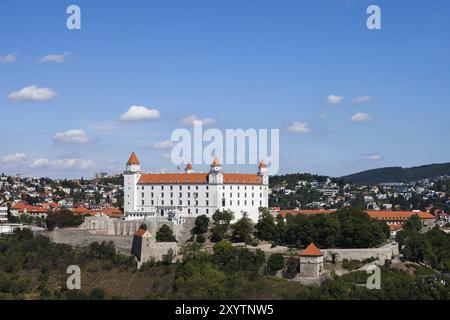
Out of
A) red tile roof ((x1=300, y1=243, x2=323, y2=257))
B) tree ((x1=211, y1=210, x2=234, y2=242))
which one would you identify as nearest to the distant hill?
tree ((x1=211, y1=210, x2=234, y2=242))

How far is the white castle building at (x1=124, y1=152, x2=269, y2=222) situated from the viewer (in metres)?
62.1

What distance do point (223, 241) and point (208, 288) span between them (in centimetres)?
980

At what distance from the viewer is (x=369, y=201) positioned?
395 feet

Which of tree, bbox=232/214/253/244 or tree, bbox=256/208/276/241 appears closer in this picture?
tree, bbox=232/214/253/244

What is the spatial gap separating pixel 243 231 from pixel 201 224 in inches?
130

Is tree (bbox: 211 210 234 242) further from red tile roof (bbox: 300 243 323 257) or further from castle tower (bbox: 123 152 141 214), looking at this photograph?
red tile roof (bbox: 300 243 323 257)

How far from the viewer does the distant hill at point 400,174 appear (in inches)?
6897

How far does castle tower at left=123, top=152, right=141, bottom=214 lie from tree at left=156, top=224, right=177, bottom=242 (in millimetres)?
7241

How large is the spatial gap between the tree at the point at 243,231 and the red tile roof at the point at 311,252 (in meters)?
6.40

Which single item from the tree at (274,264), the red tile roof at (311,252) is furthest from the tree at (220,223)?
the red tile roof at (311,252)

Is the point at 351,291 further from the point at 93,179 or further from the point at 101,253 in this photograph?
the point at 93,179

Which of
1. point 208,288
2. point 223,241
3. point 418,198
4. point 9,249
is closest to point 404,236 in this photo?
point 223,241

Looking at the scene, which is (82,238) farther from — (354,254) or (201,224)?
(354,254)

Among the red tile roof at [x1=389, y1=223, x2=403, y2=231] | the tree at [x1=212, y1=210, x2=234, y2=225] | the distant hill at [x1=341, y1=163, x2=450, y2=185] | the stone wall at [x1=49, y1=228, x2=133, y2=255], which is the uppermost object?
the distant hill at [x1=341, y1=163, x2=450, y2=185]
